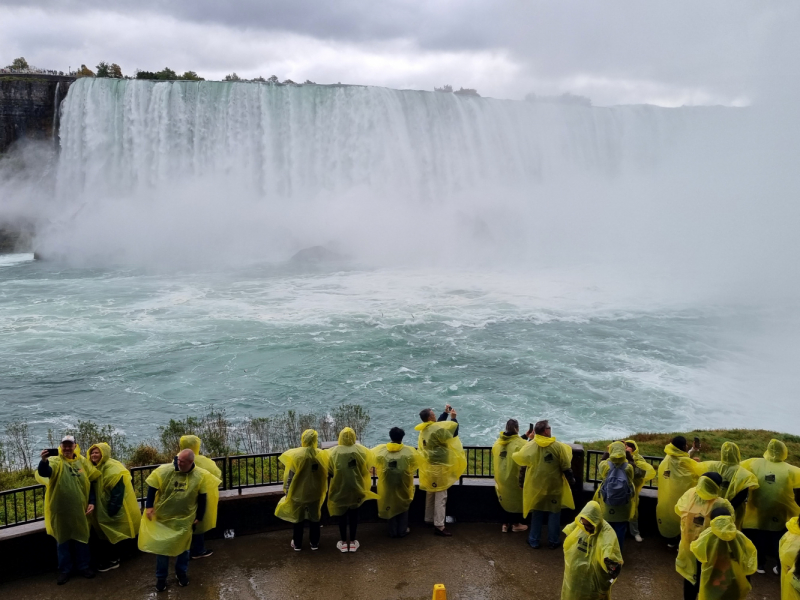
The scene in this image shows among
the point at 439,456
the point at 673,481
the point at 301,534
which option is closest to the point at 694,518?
the point at 673,481

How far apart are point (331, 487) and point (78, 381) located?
13057 millimetres

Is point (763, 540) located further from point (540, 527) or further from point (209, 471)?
point (209, 471)

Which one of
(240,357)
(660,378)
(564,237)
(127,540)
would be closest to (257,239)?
(564,237)

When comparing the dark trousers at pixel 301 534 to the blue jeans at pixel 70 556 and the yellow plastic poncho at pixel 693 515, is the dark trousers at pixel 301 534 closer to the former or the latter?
the blue jeans at pixel 70 556

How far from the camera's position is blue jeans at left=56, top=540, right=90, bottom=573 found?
21.3 feet

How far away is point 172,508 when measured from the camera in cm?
626

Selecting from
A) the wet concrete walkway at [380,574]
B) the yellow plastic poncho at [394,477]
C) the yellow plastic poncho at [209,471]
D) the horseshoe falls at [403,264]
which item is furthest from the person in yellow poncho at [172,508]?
the horseshoe falls at [403,264]

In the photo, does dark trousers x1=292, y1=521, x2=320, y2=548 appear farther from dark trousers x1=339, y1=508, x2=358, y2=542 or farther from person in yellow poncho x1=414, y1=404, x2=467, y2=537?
person in yellow poncho x1=414, y1=404, x2=467, y2=537

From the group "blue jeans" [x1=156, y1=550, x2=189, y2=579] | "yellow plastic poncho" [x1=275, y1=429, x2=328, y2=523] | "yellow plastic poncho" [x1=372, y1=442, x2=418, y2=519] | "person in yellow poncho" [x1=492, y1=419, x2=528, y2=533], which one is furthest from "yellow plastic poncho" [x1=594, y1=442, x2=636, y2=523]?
"blue jeans" [x1=156, y1=550, x2=189, y2=579]

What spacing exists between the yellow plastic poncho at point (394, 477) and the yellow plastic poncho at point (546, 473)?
3.57 ft

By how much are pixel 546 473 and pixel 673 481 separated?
4.12 feet

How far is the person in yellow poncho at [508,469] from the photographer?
734 centimetres

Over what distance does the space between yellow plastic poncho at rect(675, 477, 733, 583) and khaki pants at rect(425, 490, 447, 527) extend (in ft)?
8.15

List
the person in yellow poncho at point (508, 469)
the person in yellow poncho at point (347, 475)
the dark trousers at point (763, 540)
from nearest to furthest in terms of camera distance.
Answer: the dark trousers at point (763, 540) → the person in yellow poncho at point (347, 475) → the person in yellow poncho at point (508, 469)
